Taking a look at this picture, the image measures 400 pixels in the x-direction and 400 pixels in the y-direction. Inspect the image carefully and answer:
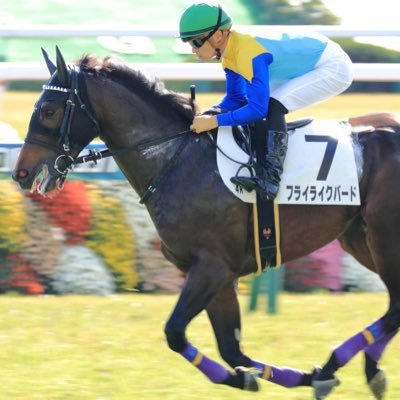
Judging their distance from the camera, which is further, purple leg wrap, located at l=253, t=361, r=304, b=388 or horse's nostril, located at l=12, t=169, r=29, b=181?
purple leg wrap, located at l=253, t=361, r=304, b=388

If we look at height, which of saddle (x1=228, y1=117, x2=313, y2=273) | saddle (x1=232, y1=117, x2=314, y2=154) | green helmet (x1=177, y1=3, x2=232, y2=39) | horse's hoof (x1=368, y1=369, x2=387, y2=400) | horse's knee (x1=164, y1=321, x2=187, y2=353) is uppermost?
green helmet (x1=177, y1=3, x2=232, y2=39)

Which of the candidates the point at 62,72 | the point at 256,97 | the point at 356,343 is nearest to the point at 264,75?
the point at 256,97

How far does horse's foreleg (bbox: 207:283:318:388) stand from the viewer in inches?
214

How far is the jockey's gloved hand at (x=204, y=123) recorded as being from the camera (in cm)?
536

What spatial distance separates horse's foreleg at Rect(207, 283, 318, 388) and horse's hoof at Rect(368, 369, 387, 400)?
0.33 meters

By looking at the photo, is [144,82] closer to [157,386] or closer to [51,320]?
[157,386]

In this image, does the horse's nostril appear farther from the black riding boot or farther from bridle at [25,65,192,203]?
the black riding boot

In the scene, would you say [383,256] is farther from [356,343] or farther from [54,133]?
[54,133]

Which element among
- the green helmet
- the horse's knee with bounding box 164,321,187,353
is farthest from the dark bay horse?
the green helmet

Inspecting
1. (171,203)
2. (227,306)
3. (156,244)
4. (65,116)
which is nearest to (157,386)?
(227,306)

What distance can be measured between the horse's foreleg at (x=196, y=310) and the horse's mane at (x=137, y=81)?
2.85 feet

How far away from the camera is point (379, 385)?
5453mm

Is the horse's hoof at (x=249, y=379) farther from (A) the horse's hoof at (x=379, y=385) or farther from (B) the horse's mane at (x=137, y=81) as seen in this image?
(B) the horse's mane at (x=137, y=81)

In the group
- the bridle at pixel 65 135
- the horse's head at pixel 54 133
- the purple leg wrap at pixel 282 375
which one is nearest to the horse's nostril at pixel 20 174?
the horse's head at pixel 54 133
